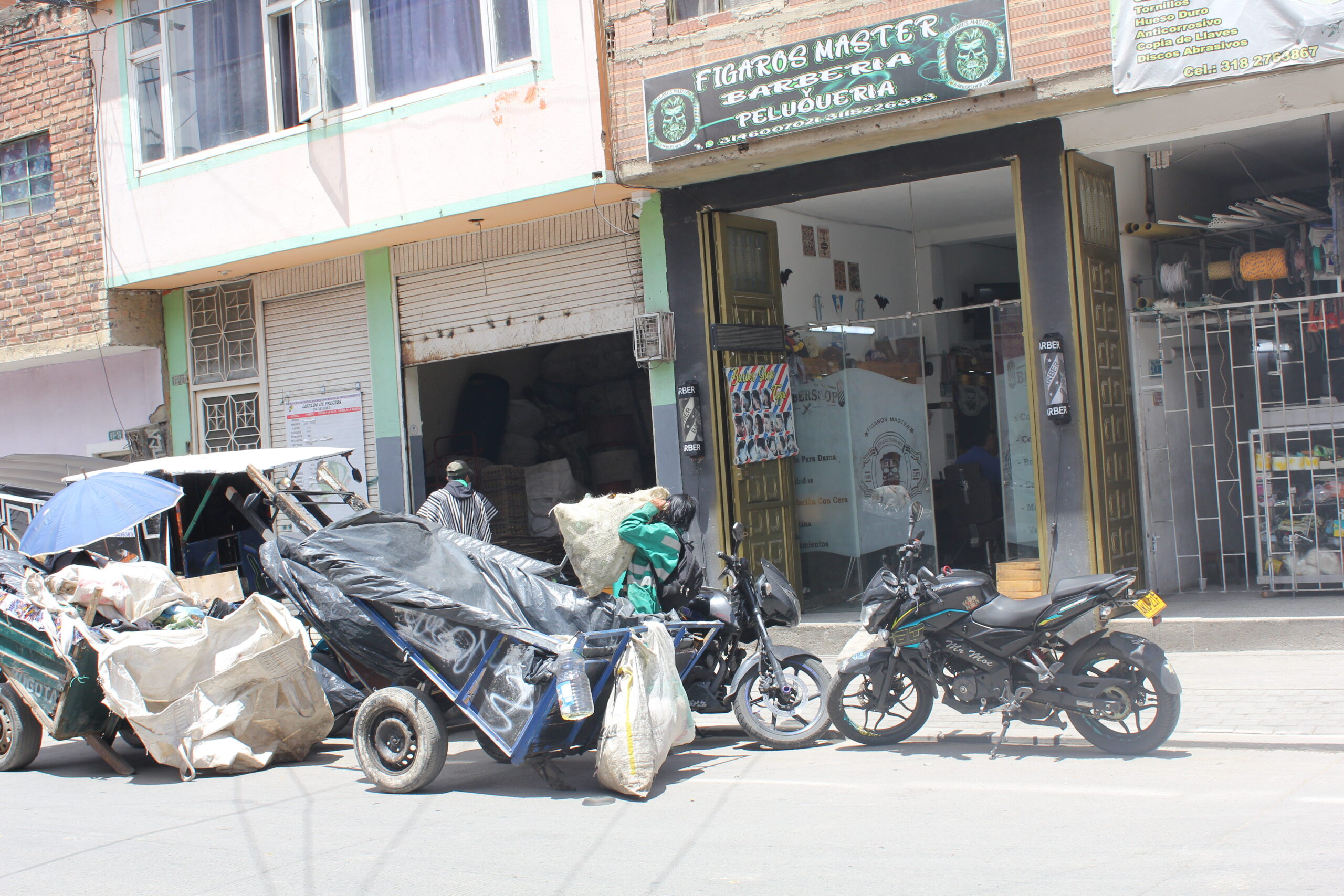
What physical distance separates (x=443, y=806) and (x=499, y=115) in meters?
7.17

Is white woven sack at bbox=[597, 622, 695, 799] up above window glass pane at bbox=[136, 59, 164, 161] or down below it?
below

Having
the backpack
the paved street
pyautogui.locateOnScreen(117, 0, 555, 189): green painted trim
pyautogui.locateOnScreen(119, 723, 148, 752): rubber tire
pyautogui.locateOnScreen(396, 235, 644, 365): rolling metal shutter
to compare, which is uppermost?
pyautogui.locateOnScreen(117, 0, 555, 189): green painted trim

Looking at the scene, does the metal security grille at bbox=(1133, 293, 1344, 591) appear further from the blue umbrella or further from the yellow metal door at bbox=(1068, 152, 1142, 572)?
the blue umbrella

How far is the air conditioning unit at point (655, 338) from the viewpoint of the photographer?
11.1 m

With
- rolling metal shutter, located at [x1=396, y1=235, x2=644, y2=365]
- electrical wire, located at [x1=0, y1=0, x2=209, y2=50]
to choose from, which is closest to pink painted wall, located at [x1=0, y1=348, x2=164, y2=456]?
electrical wire, located at [x1=0, y1=0, x2=209, y2=50]

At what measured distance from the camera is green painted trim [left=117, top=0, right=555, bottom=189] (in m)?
11.1

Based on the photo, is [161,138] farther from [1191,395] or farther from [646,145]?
[1191,395]

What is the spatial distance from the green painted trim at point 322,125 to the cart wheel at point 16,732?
662 centimetres

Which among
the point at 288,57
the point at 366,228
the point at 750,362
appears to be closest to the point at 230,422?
the point at 366,228

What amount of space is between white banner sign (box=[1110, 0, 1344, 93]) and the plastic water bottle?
567 cm

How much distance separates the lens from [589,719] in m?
6.46

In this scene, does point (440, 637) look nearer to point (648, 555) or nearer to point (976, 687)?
point (648, 555)

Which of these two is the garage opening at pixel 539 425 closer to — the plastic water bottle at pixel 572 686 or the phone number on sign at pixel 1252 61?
the phone number on sign at pixel 1252 61

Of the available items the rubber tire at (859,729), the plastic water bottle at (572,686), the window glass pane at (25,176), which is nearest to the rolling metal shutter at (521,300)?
the rubber tire at (859,729)
